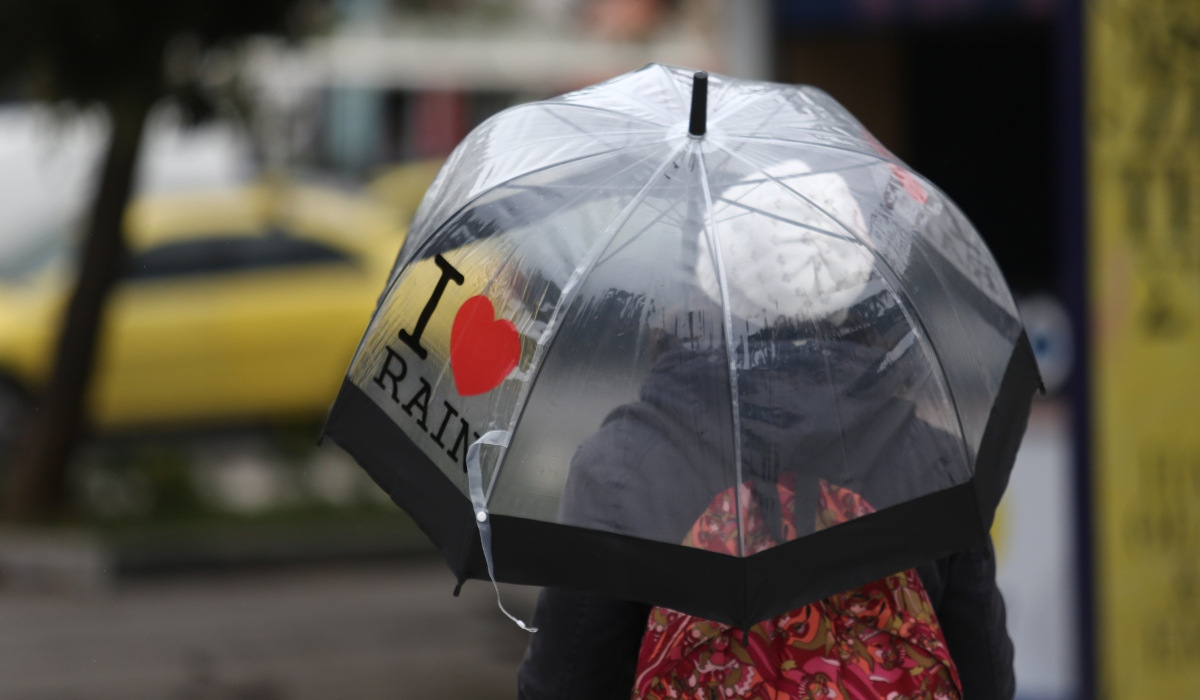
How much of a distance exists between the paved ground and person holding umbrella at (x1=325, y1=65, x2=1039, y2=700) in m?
3.90

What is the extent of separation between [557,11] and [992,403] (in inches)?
919

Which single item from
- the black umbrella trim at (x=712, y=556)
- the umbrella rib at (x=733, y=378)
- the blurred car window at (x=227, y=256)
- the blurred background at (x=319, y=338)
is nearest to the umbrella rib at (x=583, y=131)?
the umbrella rib at (x=733, y=378)

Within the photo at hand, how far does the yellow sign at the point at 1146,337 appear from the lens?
152 inches

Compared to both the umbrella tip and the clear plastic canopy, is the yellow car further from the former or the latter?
the umbrella tip

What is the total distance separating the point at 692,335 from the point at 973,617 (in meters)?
0.64

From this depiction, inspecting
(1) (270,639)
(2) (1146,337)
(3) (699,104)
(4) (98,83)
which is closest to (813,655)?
(3) (699,104)

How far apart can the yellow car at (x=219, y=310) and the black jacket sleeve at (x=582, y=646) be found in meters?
7.82

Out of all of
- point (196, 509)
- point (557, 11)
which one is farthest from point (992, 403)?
point (557, 11)

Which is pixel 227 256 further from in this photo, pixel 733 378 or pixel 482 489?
pixel 733 378

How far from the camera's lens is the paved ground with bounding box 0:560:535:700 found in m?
5.57

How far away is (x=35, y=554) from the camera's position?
704cm

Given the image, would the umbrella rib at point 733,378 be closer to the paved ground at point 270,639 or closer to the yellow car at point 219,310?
the paved ground at point 270,639

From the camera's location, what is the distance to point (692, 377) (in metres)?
1.66

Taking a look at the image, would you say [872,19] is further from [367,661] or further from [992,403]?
[992,403]
